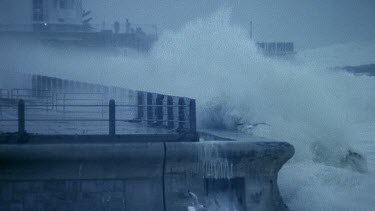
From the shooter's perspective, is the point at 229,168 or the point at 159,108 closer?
the point at 229,168

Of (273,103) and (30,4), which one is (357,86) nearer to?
(273,103)

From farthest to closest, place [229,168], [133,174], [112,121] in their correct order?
1. [112,121]
2. [229,168]
3. [133,174]

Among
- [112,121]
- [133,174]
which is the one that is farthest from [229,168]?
[112,121]

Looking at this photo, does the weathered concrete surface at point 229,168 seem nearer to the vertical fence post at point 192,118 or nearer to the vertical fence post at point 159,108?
the vertical fence post at point 192,118

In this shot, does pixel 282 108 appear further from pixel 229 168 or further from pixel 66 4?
pixel 66 4

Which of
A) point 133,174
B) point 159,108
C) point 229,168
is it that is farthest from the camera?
point 159,108

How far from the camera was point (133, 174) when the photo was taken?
705 centimetres

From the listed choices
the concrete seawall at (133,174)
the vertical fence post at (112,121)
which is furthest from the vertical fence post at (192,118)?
the vertical fence post at (112,121)

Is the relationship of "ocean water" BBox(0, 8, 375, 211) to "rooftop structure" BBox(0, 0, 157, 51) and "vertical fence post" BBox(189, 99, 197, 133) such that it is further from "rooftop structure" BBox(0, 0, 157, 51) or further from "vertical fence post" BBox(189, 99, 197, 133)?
"rooftop structure" BBox(0, 0, 157, 51)

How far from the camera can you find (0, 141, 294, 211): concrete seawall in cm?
686

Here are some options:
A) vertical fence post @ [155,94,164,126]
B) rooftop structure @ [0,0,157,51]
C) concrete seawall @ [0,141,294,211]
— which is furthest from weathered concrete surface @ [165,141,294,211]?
rooftop structure @ [0,0,157,51]

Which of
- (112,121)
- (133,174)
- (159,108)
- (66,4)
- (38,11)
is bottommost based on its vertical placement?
(133,174)

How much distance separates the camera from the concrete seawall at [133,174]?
22.5 feet

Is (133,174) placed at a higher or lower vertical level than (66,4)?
lower
